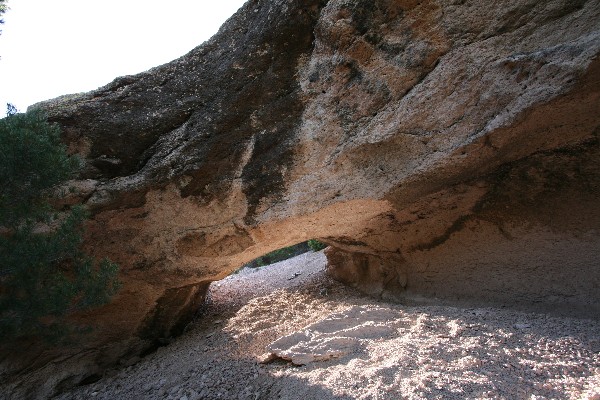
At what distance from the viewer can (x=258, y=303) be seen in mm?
6496

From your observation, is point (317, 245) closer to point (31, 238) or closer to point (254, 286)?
point (254, 286)

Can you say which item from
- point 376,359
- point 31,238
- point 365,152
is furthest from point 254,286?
point 376,359

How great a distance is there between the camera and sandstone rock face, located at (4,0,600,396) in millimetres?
3435

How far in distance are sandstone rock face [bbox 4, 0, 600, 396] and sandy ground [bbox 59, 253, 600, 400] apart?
0.62 meters

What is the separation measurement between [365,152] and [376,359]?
79.7 inches

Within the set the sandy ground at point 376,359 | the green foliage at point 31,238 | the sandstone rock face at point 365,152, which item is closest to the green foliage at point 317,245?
the sandy ground at point 376,359

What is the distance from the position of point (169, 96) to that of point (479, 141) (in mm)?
3534

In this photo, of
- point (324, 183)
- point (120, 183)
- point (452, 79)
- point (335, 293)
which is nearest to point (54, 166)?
point (120, 183)

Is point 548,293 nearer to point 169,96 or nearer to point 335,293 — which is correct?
point 335,293

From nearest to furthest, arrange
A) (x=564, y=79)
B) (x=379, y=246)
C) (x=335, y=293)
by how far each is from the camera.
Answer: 1. (x=564, y=79)
2. (x=379, y=246)
3. (x=335, y=293)

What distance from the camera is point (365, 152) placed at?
13.6ft

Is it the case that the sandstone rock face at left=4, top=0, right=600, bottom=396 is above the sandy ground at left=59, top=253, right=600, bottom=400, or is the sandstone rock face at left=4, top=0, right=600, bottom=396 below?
above

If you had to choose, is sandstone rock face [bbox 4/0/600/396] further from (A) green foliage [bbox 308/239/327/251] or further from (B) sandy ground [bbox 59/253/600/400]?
(A) green foliage [bbox 308/239/327/251]

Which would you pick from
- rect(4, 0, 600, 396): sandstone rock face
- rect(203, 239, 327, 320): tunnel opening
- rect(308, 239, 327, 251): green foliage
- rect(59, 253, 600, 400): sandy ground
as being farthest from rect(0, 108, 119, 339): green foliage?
rect(308, 239, 327, 251): green foliage
